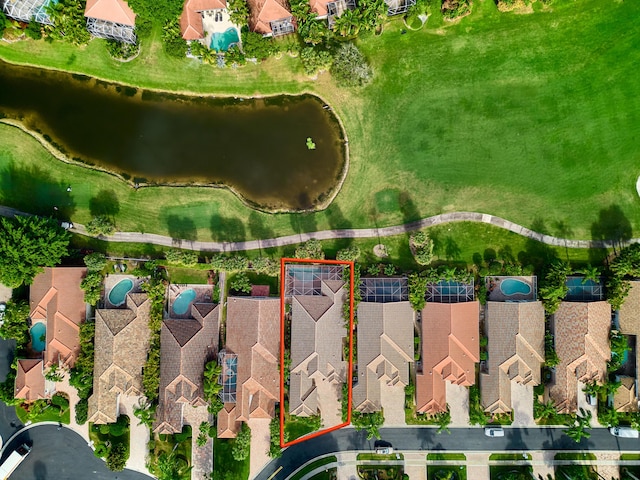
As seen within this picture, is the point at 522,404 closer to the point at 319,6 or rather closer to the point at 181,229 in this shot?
the point at 181,229

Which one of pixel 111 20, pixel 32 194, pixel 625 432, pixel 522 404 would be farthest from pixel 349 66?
pixel 625 432

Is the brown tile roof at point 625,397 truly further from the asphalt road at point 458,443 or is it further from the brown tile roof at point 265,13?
the brown tile roof at point 265,13

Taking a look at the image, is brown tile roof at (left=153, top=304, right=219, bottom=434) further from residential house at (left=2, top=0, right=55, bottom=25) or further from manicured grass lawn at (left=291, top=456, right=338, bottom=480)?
residential house at (left=2, top=0, right=55, bottom=25)

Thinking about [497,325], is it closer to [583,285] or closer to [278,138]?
[583,285]

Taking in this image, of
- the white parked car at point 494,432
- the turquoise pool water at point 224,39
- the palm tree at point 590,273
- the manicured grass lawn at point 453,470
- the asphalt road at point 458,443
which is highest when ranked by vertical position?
the turquoise pool water at point 224,39

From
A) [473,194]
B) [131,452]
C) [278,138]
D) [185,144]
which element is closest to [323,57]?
[278,138]

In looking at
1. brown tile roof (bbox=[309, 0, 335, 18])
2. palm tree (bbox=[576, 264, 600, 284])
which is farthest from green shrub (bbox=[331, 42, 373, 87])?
palm tree (bbox=[576, 264, 600, 284])

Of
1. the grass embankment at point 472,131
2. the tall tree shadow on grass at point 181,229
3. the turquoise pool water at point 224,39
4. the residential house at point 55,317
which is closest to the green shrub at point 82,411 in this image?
the residential house at point 55,317
